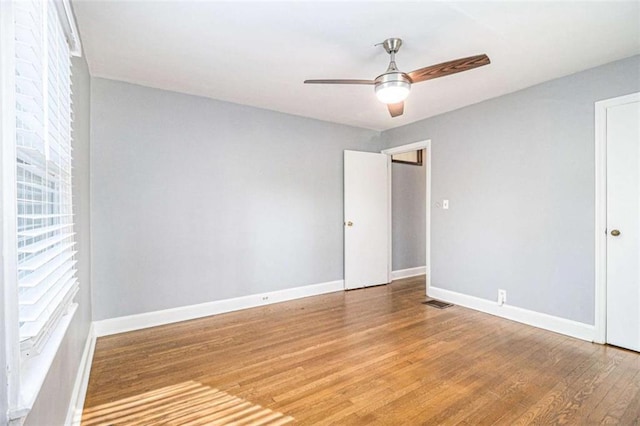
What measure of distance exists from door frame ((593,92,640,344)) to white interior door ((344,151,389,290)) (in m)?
2.59

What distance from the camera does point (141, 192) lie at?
318cm

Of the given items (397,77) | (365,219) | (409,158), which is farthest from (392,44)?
(409,158)

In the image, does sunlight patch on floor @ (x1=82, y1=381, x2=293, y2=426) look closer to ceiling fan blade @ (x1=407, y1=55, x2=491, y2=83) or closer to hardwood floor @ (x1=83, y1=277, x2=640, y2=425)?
hardwood floor @ (x1=83, y1=277, x2=640, y2=425)

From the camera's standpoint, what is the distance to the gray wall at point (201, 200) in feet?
9.98

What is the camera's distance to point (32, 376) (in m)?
0.95

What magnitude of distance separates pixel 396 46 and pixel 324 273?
3029mm

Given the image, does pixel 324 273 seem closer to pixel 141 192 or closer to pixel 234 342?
pixel 234 342

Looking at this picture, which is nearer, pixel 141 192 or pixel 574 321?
pixel 574 321

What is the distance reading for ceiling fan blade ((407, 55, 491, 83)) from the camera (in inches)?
80.7

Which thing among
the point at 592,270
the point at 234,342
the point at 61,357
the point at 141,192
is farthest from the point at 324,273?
the point at 61,357

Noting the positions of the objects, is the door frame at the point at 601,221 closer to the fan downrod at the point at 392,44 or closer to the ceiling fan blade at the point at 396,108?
the ceiling fan blade at the point at 396,108

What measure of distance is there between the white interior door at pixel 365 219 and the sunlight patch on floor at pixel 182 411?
9.25ft

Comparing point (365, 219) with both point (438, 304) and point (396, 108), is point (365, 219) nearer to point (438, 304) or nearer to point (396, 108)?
point (438, 304)

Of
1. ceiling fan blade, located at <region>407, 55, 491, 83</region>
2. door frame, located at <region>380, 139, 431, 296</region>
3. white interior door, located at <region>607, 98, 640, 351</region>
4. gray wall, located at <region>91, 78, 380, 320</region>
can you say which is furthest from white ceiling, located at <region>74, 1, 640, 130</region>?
door frame, located at <region>380, 139, 431, 296</region>
